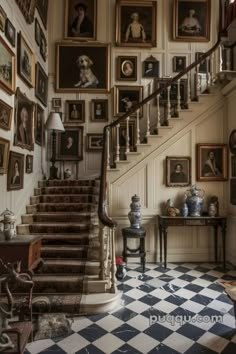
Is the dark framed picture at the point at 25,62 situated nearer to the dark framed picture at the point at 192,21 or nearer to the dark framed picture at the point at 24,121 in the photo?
the dark framed picture at the point at 24,121

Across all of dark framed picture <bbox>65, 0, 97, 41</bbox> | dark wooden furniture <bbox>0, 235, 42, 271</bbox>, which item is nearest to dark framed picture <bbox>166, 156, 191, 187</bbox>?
dark wooden furniture <bbox>0, 235, 42, 271</bbox>

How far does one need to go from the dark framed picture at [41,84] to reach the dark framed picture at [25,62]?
303 millimetres

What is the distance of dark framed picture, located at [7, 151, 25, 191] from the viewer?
3.42 meters

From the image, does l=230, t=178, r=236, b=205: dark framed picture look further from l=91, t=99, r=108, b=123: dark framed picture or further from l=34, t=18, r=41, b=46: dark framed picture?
l=34, t=18, r=41, b=46: dark framed picture

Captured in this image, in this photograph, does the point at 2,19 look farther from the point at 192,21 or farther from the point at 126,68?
the point at 192,21

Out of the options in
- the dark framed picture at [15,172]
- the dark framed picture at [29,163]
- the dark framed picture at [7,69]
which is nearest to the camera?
the dark framed picture at [7,69]

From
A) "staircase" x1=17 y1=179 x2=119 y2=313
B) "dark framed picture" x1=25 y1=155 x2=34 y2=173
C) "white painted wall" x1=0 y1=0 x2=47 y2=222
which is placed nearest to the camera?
"staircase" x1=17 y1=179 x2=119 y2=313

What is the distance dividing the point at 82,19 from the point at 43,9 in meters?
0.90

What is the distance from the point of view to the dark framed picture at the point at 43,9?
4946 mm

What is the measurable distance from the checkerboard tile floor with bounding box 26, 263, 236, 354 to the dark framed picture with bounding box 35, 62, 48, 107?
3.60m

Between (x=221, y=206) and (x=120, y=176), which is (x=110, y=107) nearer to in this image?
(x=120, y=176)

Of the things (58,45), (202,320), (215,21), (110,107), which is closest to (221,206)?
(202,320)

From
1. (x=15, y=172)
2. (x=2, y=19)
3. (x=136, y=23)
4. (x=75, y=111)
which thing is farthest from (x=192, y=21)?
(x=15, y=172)

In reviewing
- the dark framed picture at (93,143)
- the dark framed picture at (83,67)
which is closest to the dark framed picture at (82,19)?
the dark framed picture at (83,67)
